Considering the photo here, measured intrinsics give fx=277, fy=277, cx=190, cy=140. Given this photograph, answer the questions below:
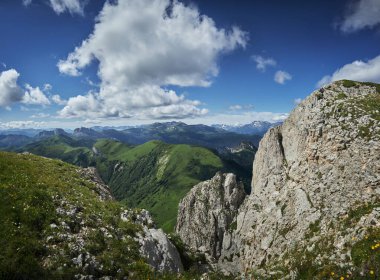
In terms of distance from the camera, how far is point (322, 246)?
3133 cm

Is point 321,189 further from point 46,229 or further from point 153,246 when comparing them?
point 46,229

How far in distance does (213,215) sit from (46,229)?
119018 millimetres

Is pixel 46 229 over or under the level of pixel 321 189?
over

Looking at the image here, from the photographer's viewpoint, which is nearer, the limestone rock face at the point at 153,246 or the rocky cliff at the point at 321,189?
the limestone rock face at the point at 153,246

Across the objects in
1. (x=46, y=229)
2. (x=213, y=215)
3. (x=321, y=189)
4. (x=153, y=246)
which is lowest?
(x=213, y=215)

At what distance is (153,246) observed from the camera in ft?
75.4

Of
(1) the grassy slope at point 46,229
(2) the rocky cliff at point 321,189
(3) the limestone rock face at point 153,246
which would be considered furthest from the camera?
(2) the rocky cliff at point 321,189

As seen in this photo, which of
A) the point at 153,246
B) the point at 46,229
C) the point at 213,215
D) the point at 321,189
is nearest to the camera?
the point at 46,229

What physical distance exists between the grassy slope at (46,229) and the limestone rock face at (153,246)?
3.22 ft

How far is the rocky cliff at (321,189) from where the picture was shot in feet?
89.0

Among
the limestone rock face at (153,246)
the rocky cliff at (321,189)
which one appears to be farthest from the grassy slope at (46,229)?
the rocky cliff at (321,189)

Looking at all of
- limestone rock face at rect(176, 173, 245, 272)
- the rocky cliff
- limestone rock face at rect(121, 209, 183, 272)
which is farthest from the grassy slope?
limestone rock face at rect(176, 173, 245, 272)

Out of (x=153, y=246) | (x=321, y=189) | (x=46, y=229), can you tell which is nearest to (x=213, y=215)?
(x=321, y=189)

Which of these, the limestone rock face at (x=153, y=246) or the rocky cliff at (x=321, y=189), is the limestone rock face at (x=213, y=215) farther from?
the limestone rock face at (x=153, y=246)
